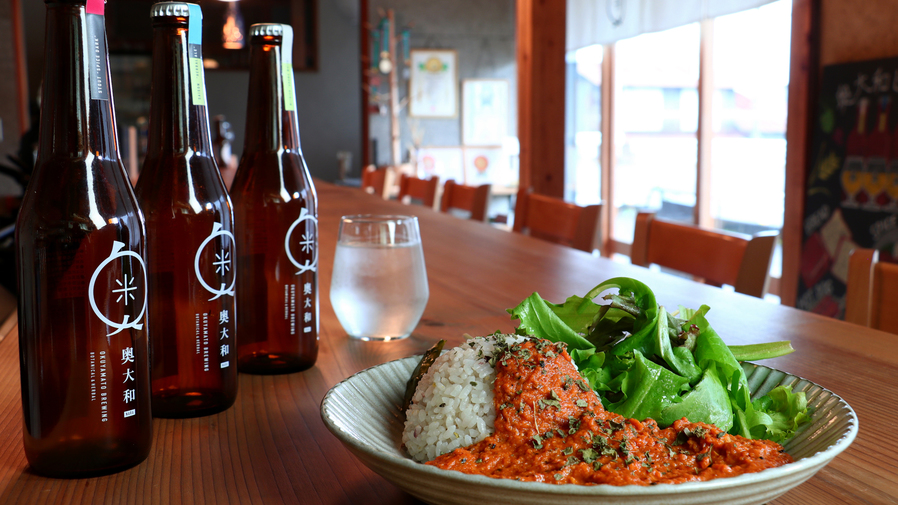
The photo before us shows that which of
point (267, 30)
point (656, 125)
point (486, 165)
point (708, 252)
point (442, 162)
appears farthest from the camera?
point (486, 165)

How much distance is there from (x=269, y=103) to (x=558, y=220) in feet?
4.38

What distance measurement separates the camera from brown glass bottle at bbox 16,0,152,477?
432 millimetres

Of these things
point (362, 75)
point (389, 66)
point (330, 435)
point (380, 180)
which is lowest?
point (330, 435)

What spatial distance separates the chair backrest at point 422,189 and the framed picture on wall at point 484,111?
5.44 m

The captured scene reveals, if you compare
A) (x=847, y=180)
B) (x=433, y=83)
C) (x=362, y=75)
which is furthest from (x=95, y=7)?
(x=433, y=83)

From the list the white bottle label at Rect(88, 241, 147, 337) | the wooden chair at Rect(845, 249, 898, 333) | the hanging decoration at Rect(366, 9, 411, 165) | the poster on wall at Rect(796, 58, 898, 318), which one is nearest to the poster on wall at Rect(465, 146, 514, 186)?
the hanging decoration at Rect(366, 9, 411, 165)

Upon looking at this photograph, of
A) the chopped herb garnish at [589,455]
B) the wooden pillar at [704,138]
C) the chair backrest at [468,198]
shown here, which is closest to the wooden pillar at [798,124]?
the wooden pillar at [704,138]

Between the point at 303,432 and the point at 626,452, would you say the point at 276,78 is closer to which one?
the point at 303,432

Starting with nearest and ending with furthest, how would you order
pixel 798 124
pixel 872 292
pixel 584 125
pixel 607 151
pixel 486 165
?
1. pixel 872 292
2. pixel 798 124
3. pixel 607 151
4. pixel 584 125
5. pixel 486 165

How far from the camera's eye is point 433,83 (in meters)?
8.52

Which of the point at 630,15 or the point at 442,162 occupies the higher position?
the point at 630,15

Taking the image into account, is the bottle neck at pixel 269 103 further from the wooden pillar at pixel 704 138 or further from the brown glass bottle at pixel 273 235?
the wooden pillar at pixel 704 138

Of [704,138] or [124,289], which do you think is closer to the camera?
[124,289]

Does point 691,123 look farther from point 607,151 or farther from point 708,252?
point 708,252
